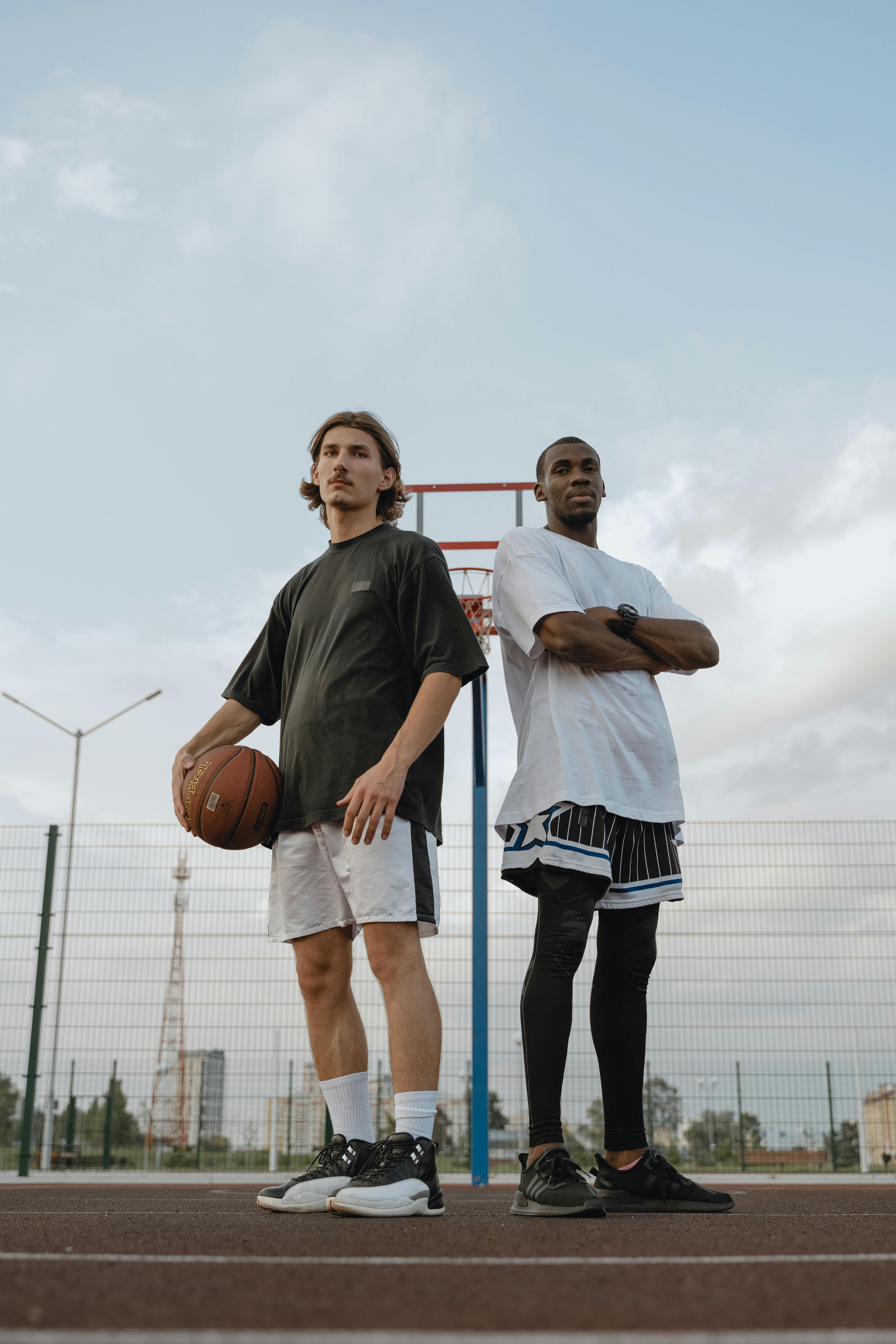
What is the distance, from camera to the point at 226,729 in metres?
3.17

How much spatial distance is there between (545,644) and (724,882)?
18.6 feet

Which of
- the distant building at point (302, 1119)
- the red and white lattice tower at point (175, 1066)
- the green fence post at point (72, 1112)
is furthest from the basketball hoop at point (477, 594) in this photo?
the green fence post at point (72, 1112)

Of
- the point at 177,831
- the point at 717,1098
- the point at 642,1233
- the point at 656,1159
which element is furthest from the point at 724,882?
the point at 642,1233

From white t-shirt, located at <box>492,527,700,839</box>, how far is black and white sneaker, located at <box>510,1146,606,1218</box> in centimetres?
73

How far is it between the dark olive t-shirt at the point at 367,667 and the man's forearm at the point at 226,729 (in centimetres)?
22

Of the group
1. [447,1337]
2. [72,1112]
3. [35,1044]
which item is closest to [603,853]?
[447,1337]

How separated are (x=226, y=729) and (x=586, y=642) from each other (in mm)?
1050

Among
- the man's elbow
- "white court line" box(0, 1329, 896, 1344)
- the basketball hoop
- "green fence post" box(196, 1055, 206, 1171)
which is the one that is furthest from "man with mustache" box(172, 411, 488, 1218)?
"green fence post" box(196, 1055, 206, 1171)

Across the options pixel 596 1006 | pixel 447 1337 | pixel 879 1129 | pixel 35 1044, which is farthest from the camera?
pixel 879 1129

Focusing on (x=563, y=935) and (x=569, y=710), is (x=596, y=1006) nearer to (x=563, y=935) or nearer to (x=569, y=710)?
(x=563, y=935)

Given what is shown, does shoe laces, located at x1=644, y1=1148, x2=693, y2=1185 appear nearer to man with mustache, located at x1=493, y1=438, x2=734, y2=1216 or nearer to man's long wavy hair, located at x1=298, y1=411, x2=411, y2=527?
man with mustache, located at x1=493, y1=438, x2=734, y2=1216

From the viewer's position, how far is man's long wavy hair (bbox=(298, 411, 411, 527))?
3.15 m

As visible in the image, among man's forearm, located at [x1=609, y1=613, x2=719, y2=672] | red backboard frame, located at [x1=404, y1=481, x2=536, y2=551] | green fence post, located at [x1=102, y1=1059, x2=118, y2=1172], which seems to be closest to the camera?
man's forearm, located at [x1=609, y1=613, x2=719, y2=672]

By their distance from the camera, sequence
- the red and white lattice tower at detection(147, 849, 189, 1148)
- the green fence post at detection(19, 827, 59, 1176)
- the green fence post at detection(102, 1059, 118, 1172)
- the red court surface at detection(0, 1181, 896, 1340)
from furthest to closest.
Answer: the green fence post at detection(102, 1059, 118, 1172), the red and white lattice tower at detection(147, 849, 189, 1148), the green fence post at detection(19, 827, 59, 1176), the red court surface at detection(0, 1181, 896, 1340)
